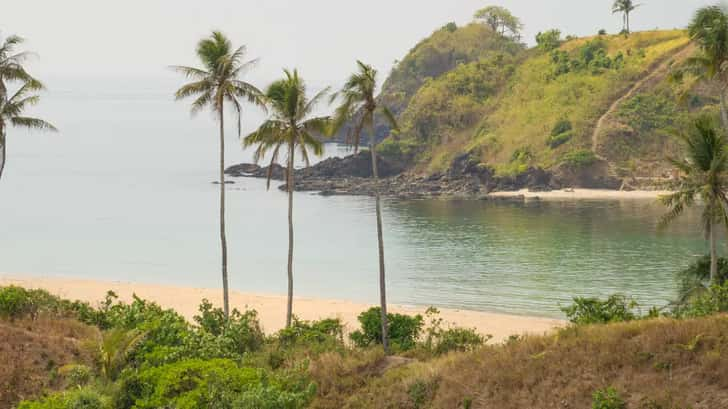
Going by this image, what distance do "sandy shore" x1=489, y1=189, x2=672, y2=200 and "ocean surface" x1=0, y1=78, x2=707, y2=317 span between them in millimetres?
3928

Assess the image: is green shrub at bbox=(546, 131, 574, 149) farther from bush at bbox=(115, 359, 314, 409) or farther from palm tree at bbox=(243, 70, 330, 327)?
bush at bbox=(115, 359, 314, 409)

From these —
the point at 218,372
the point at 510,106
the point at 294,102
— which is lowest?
the point at 218,372

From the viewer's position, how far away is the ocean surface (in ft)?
195

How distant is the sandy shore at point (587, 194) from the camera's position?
10275 cm

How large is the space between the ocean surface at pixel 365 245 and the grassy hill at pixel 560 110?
16.1 metres

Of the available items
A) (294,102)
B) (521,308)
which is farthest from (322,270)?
(294,102)

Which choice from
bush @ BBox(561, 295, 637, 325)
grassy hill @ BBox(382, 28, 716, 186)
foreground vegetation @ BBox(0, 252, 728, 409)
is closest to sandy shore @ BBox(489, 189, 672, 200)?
grassy hill @ BBox(382, 28, 716, 186)

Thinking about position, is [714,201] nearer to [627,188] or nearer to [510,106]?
[627,188]

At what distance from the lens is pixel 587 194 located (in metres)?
106

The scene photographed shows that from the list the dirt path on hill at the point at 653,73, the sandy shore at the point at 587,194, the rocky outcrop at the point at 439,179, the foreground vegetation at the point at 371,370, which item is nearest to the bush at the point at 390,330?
the foreground vegetation at the point at 371,370

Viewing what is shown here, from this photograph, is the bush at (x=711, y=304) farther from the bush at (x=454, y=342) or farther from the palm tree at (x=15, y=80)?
the palm tree at (x=15, y=80)

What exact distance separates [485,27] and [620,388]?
178 m

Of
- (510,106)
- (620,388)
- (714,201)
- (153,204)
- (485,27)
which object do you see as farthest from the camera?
(485,27)

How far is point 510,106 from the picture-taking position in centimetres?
13512
